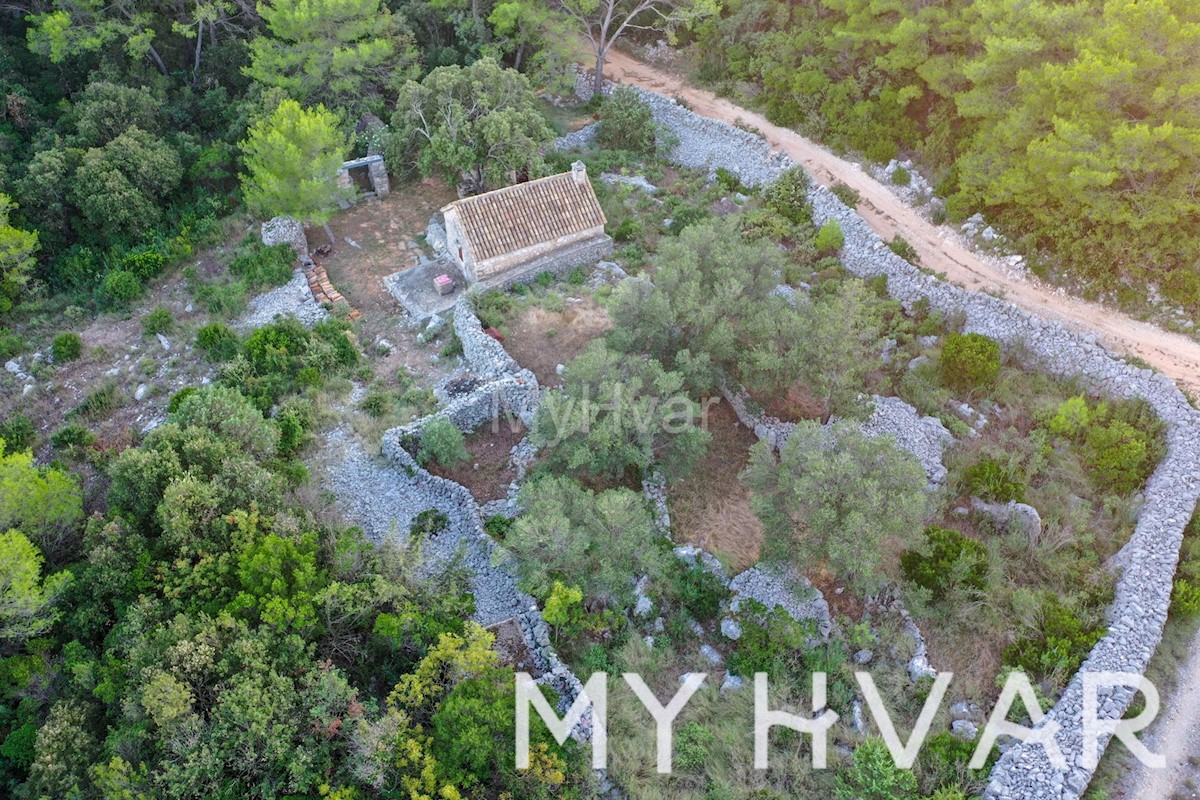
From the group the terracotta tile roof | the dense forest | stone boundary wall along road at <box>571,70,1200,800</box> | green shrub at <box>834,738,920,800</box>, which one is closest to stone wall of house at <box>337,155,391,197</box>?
the dense forest

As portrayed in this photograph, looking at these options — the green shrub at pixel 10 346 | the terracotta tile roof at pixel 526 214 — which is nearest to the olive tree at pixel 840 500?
the terracotta tile roof at pixel 526 214

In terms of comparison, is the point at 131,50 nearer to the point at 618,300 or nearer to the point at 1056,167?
the point at 618,300

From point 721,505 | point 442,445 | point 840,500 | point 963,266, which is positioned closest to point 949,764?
point 840,500

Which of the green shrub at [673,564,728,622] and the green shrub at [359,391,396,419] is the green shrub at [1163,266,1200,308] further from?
the green shrub at [359,391,396,419]

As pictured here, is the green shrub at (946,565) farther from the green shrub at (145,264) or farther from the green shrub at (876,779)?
the green shrub at (145,264)

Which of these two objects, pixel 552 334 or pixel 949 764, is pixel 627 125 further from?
pixel 949 764

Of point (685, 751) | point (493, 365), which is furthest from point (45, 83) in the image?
point (685, 751)
